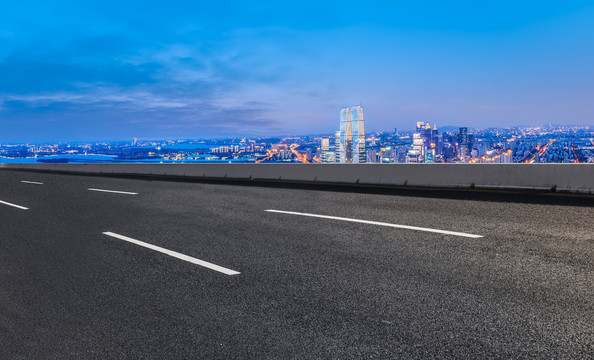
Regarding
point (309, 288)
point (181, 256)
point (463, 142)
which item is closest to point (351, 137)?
point (463, 142)

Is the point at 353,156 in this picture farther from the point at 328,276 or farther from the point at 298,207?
the point at 328,276

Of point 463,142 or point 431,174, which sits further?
point 463,142

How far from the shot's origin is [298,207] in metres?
10.2

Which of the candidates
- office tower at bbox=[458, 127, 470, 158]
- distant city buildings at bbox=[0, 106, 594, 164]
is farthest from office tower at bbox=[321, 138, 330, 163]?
office tower at bbox=[458, 127, 470, 158]

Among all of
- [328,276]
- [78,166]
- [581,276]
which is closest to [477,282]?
[581,276]

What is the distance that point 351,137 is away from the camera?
39.5 meters

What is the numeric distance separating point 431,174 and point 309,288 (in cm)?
954

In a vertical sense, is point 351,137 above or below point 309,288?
above

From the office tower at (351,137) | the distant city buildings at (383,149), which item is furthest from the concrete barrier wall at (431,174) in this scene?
the office tower at (351,137)

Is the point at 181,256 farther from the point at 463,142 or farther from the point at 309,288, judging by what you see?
the point at 463,142

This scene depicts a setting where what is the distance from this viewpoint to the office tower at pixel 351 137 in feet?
119

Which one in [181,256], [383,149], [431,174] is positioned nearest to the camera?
[181,256]

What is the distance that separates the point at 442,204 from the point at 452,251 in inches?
163

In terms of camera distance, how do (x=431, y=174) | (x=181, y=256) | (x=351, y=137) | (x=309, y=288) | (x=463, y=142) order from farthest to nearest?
(x=351, y=137), (x=463, y=142), (x=431, y=174), (x=181, y=256), (x=309, y=288)
